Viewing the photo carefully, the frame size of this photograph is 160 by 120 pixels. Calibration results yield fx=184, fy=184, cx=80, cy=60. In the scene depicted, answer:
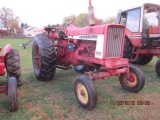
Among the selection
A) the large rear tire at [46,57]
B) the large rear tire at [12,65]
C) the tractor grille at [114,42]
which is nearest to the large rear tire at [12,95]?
the large rear tire at [12,65]

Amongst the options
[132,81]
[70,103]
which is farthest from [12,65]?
[132,81]

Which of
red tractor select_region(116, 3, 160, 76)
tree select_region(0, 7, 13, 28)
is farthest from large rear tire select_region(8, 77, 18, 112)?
tree select_region(0, 7, 13, 28)

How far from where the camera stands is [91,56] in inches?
158

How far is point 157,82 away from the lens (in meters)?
4.95

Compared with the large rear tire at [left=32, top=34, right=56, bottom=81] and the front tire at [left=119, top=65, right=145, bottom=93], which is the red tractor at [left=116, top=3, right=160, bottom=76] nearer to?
the front tire at [left=119, top=65, right=145, bottom=93]

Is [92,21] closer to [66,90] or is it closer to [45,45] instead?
[45,45]

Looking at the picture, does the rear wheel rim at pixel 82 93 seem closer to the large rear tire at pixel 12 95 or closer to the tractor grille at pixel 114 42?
the tractor grille at pixel 114 42

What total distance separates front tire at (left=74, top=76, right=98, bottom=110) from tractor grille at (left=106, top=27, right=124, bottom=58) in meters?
0.72

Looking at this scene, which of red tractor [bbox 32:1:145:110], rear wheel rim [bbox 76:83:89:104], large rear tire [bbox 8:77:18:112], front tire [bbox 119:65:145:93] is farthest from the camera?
front tire [bbox 119:65:145:93]

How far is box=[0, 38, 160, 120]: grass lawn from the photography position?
309cm

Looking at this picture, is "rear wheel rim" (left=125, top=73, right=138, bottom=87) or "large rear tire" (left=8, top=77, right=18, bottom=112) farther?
"rear wheel rim" (left=125, top=73, right=138, bottom=87)

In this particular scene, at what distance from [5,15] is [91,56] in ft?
155

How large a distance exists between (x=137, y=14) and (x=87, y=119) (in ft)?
14.9

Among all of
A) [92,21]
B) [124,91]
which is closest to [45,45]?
[92,21]
